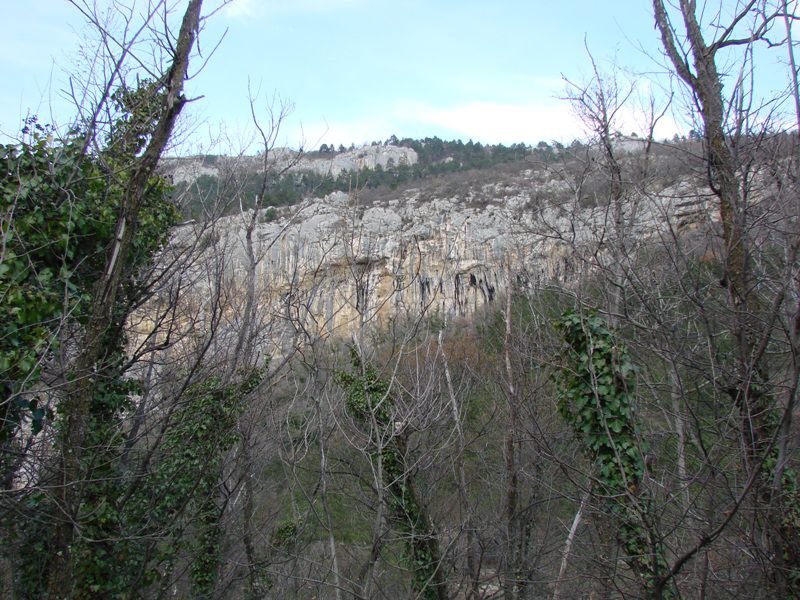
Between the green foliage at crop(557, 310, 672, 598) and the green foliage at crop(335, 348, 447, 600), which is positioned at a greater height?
the green foliage at crop(557, 310, 672, 598)

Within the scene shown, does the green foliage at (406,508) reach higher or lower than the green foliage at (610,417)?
lower

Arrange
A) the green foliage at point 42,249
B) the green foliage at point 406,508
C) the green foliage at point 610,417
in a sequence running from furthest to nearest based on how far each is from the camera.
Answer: the green foliage at point 406,508 < the green foliage at point 610,417 < the green foliage at point 42,249

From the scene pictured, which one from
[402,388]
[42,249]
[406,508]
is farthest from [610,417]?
[42,249]

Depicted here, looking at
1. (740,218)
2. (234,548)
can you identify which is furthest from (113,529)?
(740,218)

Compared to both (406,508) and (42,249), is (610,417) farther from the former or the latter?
(42,249)

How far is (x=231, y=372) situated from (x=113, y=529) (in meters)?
1.99

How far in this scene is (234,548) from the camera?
1055 cm

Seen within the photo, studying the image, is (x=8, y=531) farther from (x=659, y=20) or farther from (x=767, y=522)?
(x=659, y=20)

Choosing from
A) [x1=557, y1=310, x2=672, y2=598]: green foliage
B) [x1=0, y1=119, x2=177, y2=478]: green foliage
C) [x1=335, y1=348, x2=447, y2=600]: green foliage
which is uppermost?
[x1=0, y1=119, x2=177, y2=478]: green foliage

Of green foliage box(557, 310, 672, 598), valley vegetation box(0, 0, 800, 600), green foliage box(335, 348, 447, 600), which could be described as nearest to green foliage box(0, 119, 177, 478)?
valley vegetation box(0, 0, 800, 600)

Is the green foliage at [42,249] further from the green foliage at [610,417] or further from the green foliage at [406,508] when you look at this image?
the green foliage at [610,417]

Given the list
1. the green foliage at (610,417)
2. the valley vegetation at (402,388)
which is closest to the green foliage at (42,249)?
the valley vegetation at (402,388)

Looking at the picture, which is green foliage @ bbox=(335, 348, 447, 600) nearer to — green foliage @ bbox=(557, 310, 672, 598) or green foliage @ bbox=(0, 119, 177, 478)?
green foliage @ bbox=(557, 310, 672, 598)

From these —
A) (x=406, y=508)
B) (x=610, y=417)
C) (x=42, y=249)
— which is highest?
(x=42, y=249)
